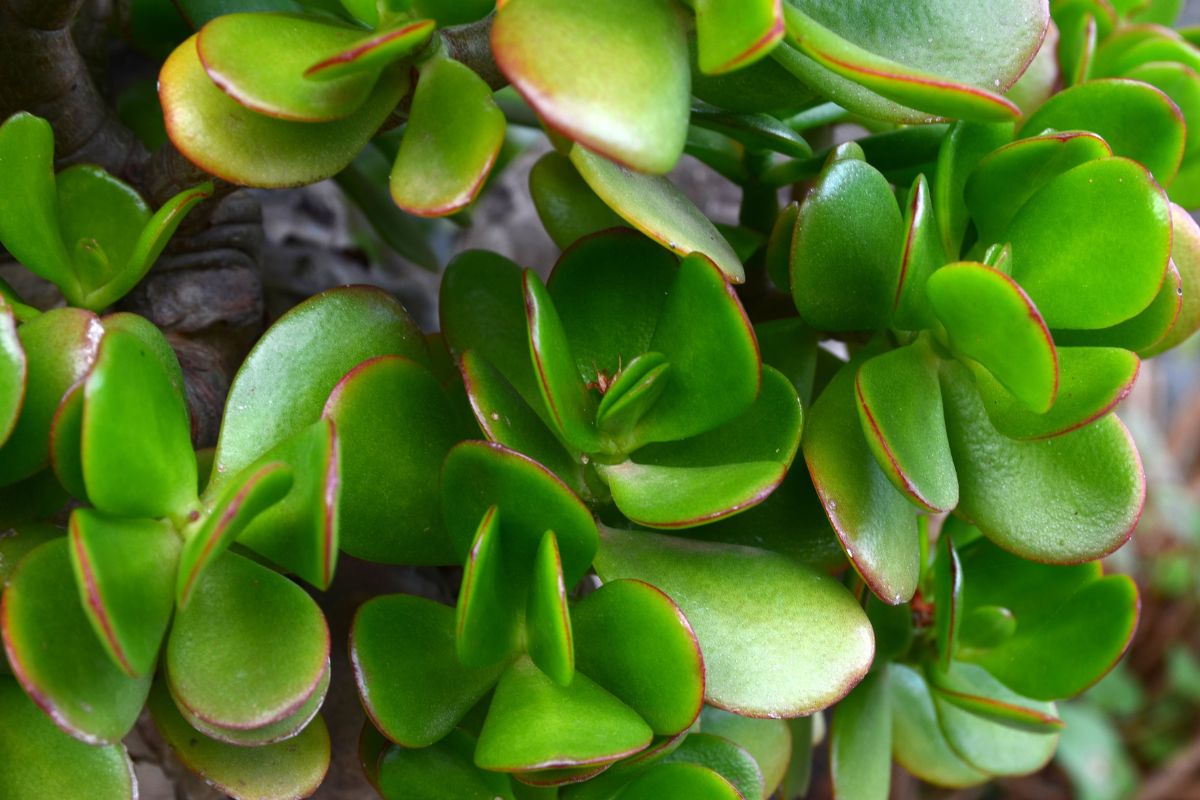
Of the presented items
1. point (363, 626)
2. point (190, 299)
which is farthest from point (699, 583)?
point (190, 299)

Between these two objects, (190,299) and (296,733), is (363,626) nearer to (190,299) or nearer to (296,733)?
(296,733)

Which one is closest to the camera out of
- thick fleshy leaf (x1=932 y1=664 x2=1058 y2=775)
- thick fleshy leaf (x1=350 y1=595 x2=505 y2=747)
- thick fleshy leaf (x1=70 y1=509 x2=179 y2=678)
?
thick fleshy leaf (x1=70 y1=509 x2=179 y2=678)

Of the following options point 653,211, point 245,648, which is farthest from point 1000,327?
point 245,648

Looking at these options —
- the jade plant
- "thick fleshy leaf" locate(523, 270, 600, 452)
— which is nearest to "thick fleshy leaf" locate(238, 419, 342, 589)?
the jade plant

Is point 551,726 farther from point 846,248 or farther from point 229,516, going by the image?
point 846,248

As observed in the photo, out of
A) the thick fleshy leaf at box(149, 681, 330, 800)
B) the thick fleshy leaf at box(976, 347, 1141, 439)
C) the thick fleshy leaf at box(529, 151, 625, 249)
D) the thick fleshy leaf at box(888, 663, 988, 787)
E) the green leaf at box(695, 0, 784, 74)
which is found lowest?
the thick fleshy leaf at box(888, 663, 988, 787)

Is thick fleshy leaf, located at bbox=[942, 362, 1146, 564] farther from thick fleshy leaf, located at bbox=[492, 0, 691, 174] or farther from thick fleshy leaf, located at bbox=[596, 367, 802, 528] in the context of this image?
thick fleshy leaf, located at bbox=[492, 0, 691, 174]
